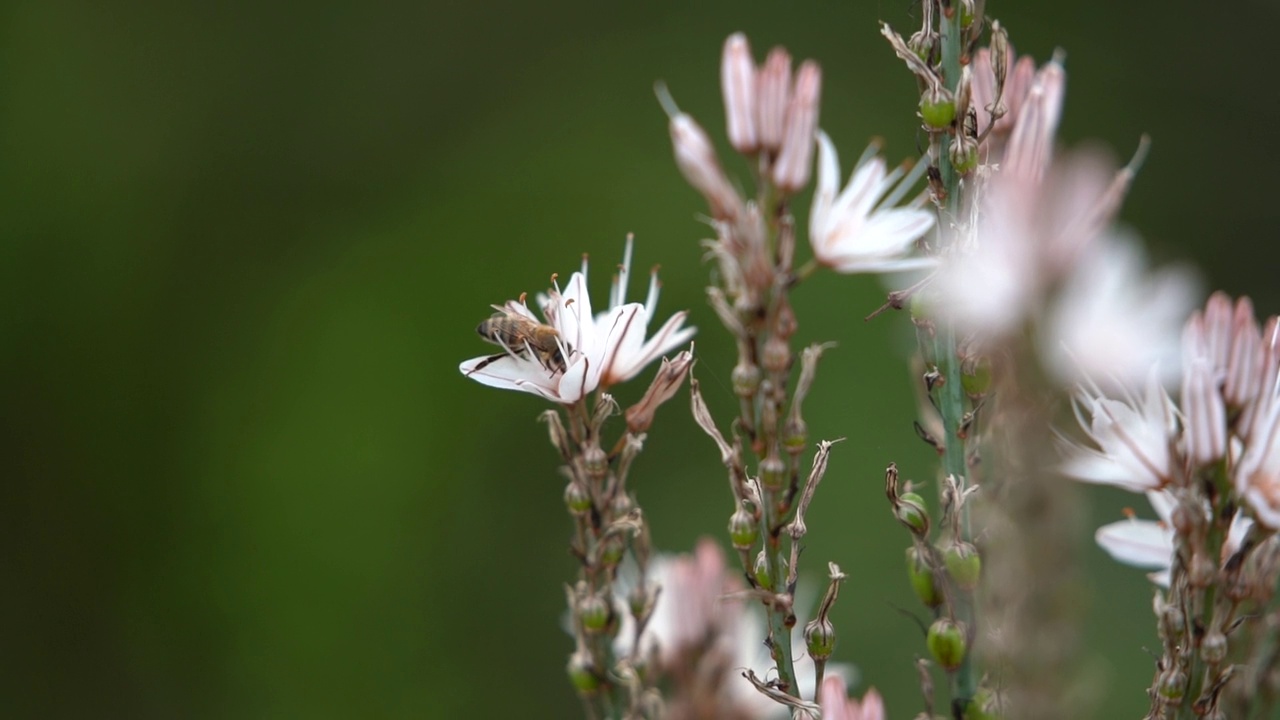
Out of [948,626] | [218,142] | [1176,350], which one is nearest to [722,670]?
[948,626]

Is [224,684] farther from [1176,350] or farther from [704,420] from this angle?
[704,420]

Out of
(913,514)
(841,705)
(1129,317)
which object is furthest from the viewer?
(1129,317)

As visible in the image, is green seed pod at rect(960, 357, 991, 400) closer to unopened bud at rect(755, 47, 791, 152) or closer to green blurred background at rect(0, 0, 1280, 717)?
unopened bud at rect(755, 47, 791, 152)

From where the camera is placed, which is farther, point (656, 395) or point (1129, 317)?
point (1129, 317)

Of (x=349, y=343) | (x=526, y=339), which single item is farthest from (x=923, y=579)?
(x=349, y=343)

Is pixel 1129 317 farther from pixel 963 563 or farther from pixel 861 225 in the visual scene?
pixel 963 563

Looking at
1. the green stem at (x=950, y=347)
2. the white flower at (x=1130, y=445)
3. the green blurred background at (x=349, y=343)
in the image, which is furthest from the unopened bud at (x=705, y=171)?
the green blurred background at (x=349, y=343)

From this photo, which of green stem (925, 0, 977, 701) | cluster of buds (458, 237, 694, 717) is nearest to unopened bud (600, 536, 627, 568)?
cluster of buds (458, 237, 694, 717)
